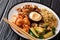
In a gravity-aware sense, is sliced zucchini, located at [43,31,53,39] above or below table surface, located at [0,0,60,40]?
below

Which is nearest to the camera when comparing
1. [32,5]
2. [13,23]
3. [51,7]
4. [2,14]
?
[13,23]

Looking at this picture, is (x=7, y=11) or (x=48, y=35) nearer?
(x=48, y=35)

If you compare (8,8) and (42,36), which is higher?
(8,8)

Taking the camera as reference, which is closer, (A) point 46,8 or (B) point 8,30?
(B) point 8,30

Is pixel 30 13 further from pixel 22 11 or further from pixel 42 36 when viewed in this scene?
pixel 42 36

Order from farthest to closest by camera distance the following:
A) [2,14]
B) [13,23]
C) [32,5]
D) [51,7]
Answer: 1. [51,7]
2. [32,5]
3. [2,14]
4. [13,23]

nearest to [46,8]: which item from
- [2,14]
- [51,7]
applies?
[51,7]

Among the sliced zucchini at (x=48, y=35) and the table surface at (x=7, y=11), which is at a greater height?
the table surface at (x=7, y=11)

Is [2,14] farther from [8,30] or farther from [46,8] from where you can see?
[46,8]

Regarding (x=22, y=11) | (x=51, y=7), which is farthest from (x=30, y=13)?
(x=51, y=7)
